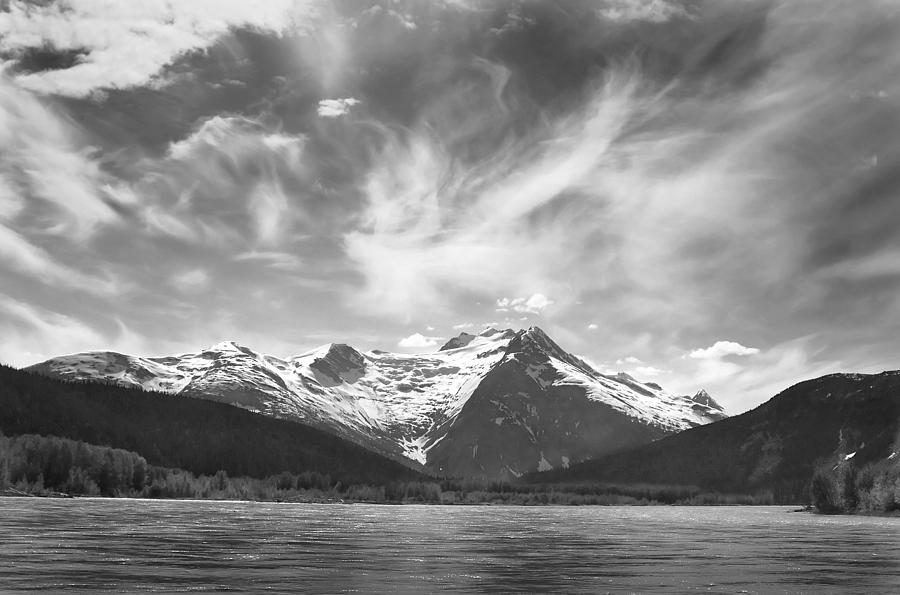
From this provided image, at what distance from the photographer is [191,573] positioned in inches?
2125

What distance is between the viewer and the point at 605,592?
47812 mm

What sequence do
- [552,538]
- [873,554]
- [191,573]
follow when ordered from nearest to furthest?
[191,573] < [873,554] < [552,538]

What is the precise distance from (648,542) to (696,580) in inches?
1831

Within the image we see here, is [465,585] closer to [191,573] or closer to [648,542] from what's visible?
[191,573]

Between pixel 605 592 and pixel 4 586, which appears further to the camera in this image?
pixel 605 592

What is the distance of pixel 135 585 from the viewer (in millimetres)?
47500

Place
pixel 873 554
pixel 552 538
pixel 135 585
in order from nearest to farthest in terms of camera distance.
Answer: pixel 135 585
pixel 873 554
pixel 552 538

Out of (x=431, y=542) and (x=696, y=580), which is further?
(x=431, y=542)

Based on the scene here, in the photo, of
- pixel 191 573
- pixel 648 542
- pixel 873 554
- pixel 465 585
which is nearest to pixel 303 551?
pixel 191 573

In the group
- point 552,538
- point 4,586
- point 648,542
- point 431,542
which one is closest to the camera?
point 4,586

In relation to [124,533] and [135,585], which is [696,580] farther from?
[124,533]

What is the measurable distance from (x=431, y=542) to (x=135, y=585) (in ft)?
160

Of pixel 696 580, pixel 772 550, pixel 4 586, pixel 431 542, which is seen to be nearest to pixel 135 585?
pixel 4 586

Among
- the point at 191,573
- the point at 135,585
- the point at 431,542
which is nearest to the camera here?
the point at 135,585
